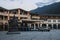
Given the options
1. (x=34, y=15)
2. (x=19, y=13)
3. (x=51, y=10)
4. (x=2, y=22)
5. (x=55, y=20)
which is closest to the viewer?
(x=2, y=22)

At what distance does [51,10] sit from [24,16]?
53.2 ft

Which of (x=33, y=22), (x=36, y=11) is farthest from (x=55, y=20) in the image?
(x=33, y=22)

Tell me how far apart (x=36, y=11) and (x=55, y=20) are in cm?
713

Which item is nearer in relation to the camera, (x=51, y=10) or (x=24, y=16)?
(x=24, y=16)

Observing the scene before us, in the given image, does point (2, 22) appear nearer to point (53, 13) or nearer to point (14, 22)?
point (14, 22)

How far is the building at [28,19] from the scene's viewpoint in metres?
45.9

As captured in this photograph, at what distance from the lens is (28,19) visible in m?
49.4

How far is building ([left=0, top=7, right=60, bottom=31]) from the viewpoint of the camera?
151ft

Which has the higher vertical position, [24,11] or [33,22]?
[24,11]

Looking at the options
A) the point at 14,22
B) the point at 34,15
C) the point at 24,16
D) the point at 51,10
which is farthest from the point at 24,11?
the point at 14,22

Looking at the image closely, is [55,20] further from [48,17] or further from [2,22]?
[2,22]

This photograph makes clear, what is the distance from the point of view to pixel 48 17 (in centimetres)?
5825

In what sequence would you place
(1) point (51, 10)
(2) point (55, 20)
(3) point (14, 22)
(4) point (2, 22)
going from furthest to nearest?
1. (1) point (51, 10)
2. (2) point (55, 20)
3. (4) point (2, 22)
4. (3) point (14, 22)

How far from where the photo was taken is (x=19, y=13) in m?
49.0
